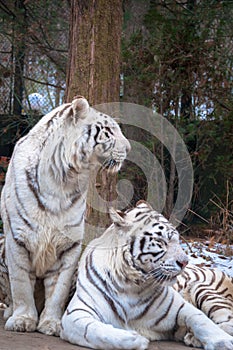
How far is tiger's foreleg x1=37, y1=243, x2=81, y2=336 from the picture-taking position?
4133mm

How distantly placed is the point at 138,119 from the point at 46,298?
13.7ft

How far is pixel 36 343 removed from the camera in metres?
3.76

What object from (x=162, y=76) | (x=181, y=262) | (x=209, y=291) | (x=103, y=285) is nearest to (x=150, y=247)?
(x=181, y=262)

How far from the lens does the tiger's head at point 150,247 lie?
3895 millimetres

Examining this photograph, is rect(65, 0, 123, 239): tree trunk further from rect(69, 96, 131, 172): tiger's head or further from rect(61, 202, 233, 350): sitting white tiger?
rect(61, 202, 233, 350): sitting white tiger

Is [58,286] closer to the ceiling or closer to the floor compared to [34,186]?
closer to the floor

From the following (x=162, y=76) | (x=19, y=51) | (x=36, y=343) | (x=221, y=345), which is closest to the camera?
→ (x=221, y=345)

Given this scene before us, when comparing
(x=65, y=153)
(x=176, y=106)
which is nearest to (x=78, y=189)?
(x=65, y=153)

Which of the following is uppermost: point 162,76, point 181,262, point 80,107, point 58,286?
point 162,76

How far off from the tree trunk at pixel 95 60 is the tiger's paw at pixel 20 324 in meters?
1.37

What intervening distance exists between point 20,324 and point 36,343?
0.32 m

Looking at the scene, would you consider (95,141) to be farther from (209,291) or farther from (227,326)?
(227,326)

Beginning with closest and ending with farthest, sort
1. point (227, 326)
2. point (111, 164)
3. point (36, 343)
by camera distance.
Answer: point (36, 343)
point (227, 326)
point (111, 164)

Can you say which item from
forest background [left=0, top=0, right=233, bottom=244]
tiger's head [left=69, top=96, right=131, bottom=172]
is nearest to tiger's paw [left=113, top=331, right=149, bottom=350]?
tiger's head [left=69, top=96, right=131, bottom=172]
